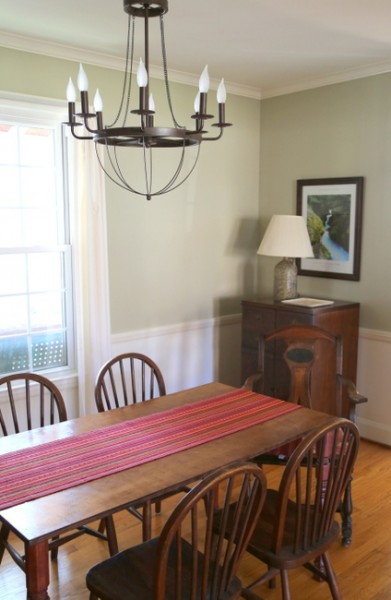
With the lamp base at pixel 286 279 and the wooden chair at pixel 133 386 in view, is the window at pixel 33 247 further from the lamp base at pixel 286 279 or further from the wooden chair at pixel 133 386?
the lamp base at pixel 286 279

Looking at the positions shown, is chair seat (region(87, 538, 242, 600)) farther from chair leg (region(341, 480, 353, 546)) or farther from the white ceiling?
the white ceiling

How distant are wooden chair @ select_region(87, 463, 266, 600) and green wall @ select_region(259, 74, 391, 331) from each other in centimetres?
243

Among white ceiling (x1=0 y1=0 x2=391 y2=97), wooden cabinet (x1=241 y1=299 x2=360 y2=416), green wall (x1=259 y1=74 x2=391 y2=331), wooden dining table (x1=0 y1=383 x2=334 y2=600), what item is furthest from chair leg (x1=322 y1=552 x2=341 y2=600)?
white ceiling (x1=0 y1=0 x2=391 y2=97)

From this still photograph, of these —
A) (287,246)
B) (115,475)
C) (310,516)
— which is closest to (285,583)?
(310,516)

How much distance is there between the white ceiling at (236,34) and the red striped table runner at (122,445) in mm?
1855

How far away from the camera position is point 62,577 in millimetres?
2443

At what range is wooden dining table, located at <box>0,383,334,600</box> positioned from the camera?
A: 1526 millimetres

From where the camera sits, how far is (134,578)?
1.76m

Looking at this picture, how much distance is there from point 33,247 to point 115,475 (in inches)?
74.0

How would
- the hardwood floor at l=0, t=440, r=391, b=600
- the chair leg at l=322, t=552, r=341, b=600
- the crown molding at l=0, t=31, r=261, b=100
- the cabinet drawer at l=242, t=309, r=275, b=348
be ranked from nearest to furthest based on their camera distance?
the chair leg at l=322, t=552, r=341, b=600 → the hardwood floor at l=0, t=440, r=391, b=600 → the crown molding at l=0, t=31, r=261, b=100 → the cabinet drawer at l=242, t=309, r=275, b=348

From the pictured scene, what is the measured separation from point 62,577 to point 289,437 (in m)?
1.22

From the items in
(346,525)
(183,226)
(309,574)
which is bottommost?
(309,574)

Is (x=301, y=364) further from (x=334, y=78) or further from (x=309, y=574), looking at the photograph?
(x=334, y=78)

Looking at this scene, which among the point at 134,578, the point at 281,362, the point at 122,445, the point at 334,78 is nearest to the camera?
the point at 134,578
